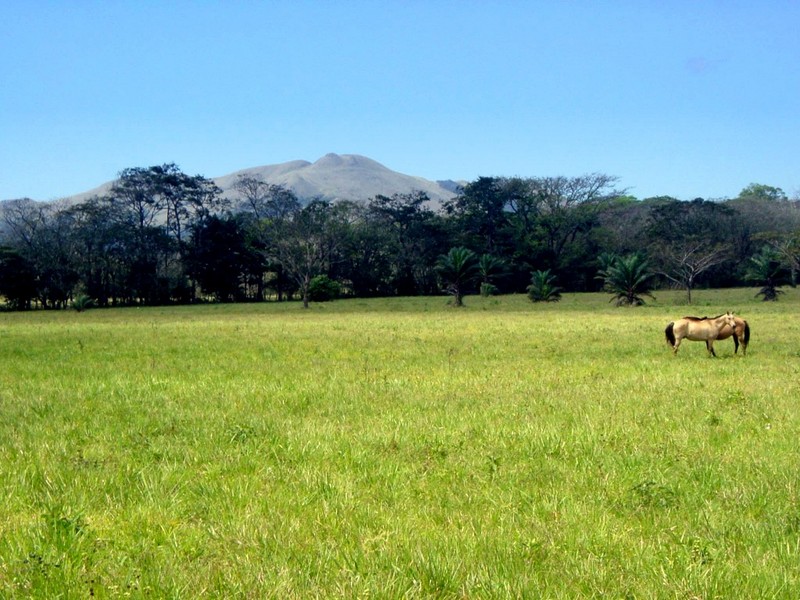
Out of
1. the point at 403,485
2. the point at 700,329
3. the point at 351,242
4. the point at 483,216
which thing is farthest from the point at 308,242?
the point at 403,485

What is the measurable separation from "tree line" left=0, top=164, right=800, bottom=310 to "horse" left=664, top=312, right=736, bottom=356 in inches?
1422

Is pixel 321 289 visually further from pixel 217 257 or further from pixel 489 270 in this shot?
pixel 489 270

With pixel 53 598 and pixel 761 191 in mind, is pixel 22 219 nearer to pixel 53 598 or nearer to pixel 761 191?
pixel 53 598

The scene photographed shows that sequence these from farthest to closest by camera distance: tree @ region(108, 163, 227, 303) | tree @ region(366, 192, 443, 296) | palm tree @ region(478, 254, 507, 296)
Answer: tree @ region(366, 192, 443, 296), tree @ region(108, 163, 227, 303), palm tree @ region(478, 254, 507, 296)

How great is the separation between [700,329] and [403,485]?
11.5 m

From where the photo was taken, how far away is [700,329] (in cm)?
1584

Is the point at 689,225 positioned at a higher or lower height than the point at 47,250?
higher

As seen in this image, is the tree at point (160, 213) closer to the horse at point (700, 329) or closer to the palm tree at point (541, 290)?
the palm tree at point (541, 290)

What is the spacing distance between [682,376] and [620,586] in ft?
30.2

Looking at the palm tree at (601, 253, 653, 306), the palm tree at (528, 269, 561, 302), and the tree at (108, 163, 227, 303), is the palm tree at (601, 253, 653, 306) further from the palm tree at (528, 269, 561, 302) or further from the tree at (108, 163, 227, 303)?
the tree at (108, 163, 227, 303)

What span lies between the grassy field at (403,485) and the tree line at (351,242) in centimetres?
4184

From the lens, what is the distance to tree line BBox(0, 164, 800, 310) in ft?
194

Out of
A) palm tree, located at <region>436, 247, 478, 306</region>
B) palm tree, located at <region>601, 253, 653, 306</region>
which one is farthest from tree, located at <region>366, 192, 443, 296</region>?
palm tree, located at <region>601, 253, 653, 306</region>

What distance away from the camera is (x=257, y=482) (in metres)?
6.23
